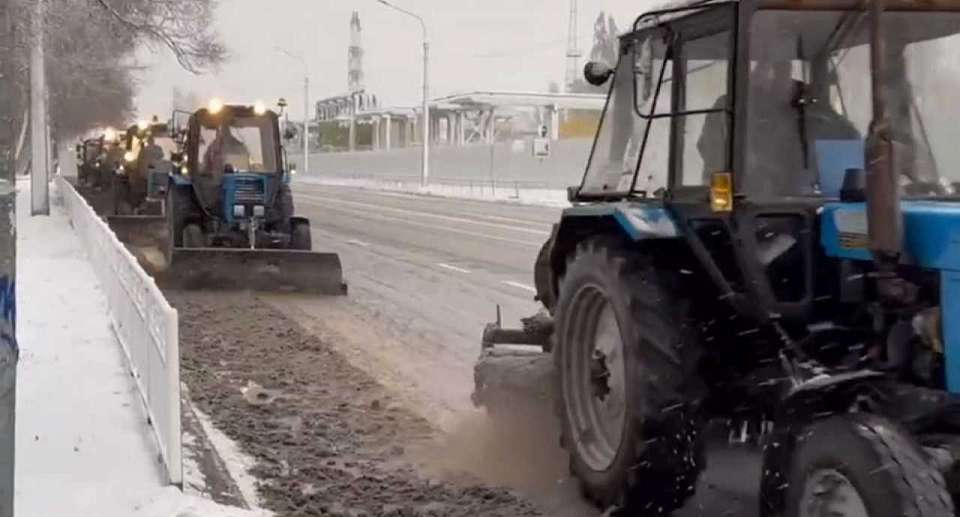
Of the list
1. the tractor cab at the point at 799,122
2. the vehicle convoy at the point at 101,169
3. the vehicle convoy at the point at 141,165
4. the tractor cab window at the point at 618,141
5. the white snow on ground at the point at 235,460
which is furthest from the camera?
the vehicle convoy at the point at 101,169

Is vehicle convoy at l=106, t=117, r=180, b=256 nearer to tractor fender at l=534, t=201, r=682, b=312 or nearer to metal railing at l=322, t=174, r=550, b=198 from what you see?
tractor fender at l=534, t=201, r=682, b=312

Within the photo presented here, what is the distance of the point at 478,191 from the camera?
5219cm

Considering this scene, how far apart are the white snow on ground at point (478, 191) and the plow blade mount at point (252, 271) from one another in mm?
22527

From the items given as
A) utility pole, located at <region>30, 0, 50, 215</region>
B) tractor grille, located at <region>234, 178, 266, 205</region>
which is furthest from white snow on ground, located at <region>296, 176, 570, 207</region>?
tractor grille, located at <region>234, 178, 266, 205</region>

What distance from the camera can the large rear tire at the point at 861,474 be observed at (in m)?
3.97

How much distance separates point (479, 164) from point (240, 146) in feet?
146

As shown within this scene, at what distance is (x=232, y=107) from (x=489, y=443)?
1246 centimetres

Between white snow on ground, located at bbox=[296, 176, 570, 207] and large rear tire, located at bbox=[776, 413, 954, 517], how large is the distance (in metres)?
33.5

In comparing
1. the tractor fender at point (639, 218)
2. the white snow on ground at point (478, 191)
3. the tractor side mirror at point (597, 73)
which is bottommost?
the white snow on ground at point (478, 191)

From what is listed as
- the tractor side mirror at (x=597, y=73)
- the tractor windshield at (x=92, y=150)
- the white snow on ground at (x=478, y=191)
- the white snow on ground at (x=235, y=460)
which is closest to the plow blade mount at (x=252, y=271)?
the white snow on ground at (x=235, y=460)

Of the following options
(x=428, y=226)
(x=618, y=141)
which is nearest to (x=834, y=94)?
(x=618, y=141)

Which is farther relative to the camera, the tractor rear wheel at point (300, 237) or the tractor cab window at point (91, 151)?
the tractor cab window at point (91, 151)

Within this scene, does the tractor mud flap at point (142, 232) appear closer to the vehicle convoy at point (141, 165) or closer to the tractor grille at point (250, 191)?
the tractor grille at point (250, 191)

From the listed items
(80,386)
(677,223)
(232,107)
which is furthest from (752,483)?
(232,107)
